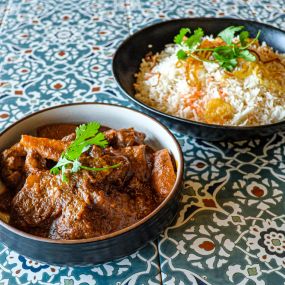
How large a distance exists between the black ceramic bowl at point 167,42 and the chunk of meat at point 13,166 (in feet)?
1.67

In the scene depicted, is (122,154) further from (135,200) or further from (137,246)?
(137,246)

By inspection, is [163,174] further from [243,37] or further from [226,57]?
[243,37]

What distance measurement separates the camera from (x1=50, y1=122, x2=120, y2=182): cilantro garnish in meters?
1.25

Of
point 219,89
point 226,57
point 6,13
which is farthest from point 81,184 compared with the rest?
point 6,13

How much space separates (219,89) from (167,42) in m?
0.57

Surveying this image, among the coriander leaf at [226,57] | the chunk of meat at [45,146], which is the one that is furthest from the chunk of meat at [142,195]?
the coriander leaf at [226,57]

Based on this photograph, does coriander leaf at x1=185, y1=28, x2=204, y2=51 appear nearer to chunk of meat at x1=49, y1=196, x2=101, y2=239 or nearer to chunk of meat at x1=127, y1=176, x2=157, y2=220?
chunk of meat at x1=127, y1=176, x2=157, y2=220

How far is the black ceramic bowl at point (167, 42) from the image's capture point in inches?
63.2

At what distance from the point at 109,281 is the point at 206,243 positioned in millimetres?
330

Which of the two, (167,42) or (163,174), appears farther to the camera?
(167,42)

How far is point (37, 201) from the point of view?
1.25 m

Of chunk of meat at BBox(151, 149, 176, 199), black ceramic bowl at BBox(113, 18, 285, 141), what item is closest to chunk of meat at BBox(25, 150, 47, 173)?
Answer: chunk of meat at BBox(151, 149, 176, 199)

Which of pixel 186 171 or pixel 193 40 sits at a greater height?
pixel 193 40

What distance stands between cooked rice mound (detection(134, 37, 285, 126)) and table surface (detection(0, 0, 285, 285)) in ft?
0.37
